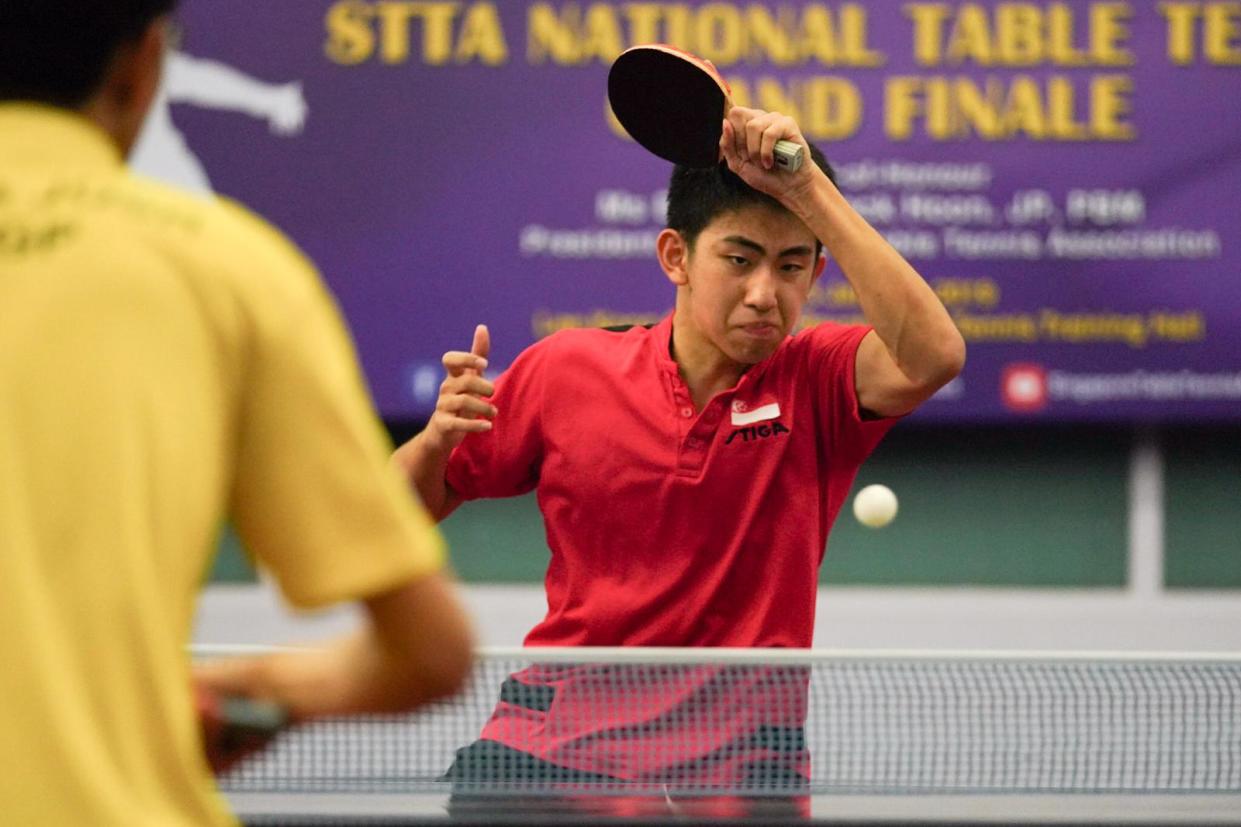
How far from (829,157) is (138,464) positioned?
3612 millimetres

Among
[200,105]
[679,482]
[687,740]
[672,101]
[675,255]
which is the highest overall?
[200,105]

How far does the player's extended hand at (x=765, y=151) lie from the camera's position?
222cm

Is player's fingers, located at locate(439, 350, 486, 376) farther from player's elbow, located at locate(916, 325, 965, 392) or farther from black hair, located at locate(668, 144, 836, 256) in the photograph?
player's elbow, located at locate(916, 325, 965, 392)

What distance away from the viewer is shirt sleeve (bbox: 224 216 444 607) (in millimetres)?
907

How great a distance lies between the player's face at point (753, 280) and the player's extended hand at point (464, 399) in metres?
0.33

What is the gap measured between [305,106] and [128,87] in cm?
359

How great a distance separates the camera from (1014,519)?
465cm

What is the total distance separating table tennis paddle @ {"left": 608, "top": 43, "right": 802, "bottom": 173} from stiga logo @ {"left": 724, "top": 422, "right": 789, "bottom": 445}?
1.23 feet

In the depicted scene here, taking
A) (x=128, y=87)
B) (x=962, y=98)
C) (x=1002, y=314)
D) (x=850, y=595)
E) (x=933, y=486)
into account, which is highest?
(x=962, y=98)

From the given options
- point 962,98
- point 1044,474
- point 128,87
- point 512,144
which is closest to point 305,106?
point 512,144

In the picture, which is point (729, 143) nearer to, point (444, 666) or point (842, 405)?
point (842, 405)

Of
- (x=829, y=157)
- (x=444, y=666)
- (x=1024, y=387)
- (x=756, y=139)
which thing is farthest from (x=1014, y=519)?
(x=444, y=666)

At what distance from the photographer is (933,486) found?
4625 mm

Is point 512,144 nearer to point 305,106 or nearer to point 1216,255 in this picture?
point 305,106
